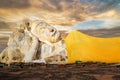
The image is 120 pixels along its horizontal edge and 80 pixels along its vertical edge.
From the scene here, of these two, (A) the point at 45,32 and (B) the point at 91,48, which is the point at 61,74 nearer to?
(A) the point at 45,32

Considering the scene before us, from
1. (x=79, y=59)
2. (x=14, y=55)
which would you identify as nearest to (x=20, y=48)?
(x=14, y=55)

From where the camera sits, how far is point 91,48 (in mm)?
25453

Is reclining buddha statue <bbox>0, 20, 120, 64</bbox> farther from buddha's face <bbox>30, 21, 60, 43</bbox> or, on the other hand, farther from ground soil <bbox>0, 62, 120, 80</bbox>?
ground soil <bbox>0, 62, 120, 80</bbox>

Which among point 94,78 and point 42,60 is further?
point 42,60

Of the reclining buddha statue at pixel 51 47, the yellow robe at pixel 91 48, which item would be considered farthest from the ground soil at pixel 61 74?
the yellow robe at pixel 91 48

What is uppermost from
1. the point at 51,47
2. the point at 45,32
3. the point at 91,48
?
the point at 45,32

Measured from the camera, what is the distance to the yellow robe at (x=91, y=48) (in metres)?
24.8

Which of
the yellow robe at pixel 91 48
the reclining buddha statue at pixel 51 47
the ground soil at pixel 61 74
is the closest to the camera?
the ground soil at pixel 61 74

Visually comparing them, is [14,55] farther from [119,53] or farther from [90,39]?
[119,53]

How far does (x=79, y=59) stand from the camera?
24.7 m

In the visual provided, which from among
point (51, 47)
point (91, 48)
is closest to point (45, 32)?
point (51, 47)

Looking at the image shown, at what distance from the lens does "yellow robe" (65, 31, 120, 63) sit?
81.4 feet

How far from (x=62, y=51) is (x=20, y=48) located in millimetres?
4536

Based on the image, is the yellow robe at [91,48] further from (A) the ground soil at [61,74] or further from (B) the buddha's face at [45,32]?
(A) the ground soil at [61,74]
